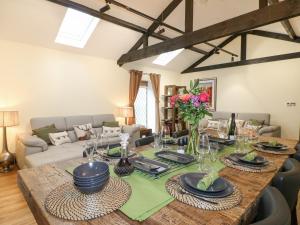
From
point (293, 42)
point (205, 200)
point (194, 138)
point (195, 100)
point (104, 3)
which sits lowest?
point (205, 200)

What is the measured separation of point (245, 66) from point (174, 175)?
207 inches

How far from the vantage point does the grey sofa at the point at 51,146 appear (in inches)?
109

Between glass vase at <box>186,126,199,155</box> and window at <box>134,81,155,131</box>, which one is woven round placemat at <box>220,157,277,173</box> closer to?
glass vase at <box>186,126,199,155</box>

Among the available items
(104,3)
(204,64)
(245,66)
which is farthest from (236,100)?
(104,3)

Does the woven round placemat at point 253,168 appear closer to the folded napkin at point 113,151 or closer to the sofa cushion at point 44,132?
the folded napkin at point 113,151

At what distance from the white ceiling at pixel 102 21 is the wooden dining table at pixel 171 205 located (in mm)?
2364

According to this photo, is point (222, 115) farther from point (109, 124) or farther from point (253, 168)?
point (253, 168)

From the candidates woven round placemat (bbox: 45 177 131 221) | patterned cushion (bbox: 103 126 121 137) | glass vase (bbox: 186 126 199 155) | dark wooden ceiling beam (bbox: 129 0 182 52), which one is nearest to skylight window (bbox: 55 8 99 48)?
dark wooden ceiling beam (bbox: 129 0 182 52)

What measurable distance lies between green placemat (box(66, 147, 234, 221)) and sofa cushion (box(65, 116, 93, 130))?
9.77 feet

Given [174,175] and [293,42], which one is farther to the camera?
[293,42]

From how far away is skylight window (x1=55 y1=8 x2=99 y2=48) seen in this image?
148 inches

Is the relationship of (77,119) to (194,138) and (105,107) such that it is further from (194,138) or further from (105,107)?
(194,138)

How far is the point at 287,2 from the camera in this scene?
221 cm

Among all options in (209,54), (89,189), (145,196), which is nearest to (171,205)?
(145,196)
